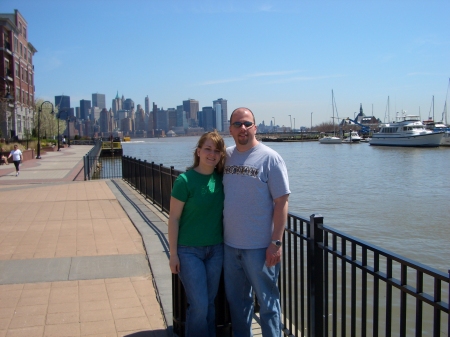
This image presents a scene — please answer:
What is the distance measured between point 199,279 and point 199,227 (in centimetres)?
40

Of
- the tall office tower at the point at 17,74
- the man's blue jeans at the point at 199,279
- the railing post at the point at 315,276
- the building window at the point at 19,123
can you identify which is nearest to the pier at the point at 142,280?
the railing post at the point at 315,276

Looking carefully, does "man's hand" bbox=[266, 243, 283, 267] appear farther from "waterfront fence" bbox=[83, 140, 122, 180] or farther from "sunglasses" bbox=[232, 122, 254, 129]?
"waterfront fence" bbox=[83, 140, 122, 180]

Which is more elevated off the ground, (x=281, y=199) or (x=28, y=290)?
(x=281, y=199)

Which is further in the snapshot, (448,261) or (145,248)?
(448,261)

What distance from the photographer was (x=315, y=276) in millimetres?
3703

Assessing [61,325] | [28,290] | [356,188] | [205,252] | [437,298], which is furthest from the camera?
[356,188]

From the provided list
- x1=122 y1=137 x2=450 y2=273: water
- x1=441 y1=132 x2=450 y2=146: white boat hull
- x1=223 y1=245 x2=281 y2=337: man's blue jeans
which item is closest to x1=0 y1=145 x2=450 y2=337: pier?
x1=223 y1=245 x2=281 y2=337: man's blue jeans

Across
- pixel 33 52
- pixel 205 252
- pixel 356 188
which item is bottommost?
pixel 356 188

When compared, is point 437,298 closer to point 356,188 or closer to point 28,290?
point 28,290

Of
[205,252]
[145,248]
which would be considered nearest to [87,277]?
[145,248]

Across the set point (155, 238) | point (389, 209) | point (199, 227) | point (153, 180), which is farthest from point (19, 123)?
point (199, 227)

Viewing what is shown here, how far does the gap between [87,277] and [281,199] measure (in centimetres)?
375

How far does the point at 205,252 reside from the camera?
148 inches

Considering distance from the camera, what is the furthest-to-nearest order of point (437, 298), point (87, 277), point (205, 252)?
1. point (87, 277)
2. point (205, 252)
3. point (437, 298)
